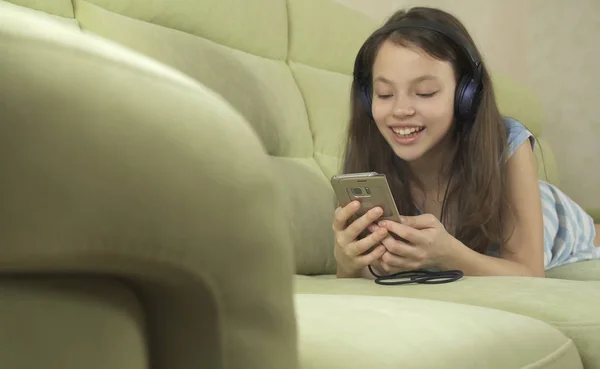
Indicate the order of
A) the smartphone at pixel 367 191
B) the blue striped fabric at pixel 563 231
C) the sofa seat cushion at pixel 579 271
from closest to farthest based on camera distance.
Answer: the smartphone at pixel 367 191 < the sofa seat cushion at pixel 579 271 < the blue striped fabric at pixel 563 231

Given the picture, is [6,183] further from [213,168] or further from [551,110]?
[551,110]

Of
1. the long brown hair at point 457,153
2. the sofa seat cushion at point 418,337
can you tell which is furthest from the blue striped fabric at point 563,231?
the sofa seat cushion at point 418,337

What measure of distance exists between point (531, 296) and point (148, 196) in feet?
2.16

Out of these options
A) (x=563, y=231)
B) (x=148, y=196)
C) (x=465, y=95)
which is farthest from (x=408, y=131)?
(x=148, y=196)

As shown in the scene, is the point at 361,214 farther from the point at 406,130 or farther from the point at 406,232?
the point at 406,130

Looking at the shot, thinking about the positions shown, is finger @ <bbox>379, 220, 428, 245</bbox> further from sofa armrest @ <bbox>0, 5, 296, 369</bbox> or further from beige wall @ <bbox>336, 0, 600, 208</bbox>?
beige wall @ <bbox>336, 0, 600, 208</bbox>

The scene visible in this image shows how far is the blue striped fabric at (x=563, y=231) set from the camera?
150cm

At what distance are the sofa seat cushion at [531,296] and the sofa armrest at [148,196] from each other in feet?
1.41

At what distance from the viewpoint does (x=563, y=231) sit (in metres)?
1.58

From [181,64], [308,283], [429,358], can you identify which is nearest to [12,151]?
[429,358]

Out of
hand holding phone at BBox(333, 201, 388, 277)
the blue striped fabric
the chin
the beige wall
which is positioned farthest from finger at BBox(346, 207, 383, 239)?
the beige wall

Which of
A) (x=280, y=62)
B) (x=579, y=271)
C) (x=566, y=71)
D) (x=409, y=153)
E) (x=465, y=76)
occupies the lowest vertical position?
(x=579, y=271)

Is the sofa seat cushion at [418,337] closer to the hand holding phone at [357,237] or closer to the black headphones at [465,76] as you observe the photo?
the hand holding phone at [357,237]

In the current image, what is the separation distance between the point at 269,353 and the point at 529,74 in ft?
9.15
